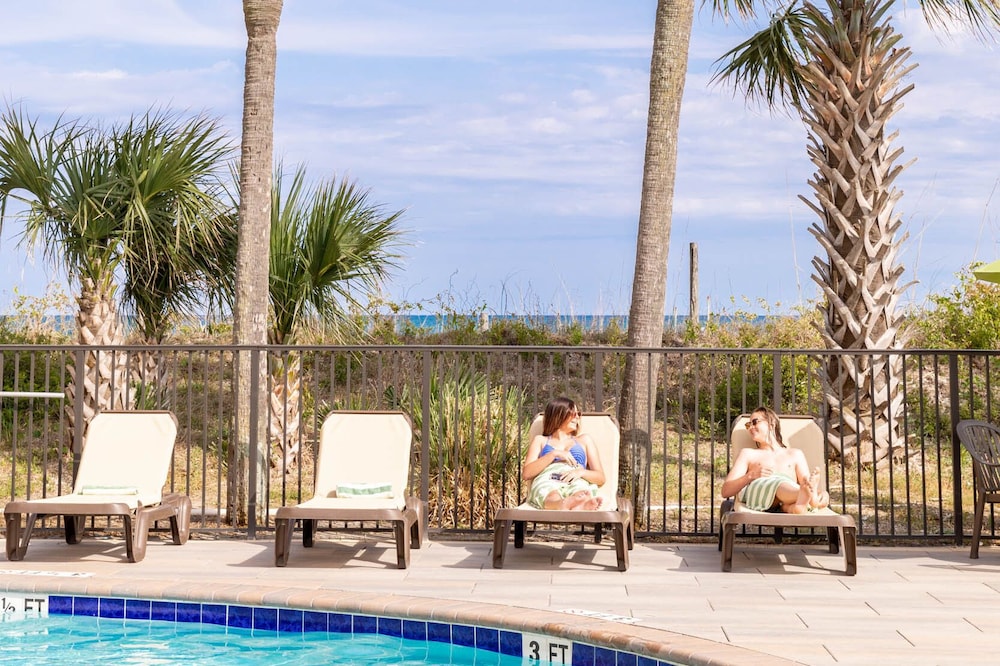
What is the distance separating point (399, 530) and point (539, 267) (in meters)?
10.8

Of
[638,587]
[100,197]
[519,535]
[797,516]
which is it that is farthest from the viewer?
[100,197]

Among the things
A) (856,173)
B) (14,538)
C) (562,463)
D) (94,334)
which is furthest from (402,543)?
(856,173)

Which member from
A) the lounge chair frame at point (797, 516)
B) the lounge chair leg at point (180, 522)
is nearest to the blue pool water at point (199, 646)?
the lounge chair leg at point (180, 522)

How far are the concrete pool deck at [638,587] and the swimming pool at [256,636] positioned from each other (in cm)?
7

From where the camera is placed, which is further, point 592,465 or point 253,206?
point 253,206

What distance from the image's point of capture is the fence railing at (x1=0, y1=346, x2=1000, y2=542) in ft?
24.9

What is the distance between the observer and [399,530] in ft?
21.5

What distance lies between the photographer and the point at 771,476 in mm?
6605

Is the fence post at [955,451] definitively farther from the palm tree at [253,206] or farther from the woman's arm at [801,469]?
the palm tree at [253,206]

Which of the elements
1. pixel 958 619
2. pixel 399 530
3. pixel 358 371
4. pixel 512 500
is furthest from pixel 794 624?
pixel 358 371

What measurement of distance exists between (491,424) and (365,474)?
169cm

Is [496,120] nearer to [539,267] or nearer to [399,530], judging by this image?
[539,267]

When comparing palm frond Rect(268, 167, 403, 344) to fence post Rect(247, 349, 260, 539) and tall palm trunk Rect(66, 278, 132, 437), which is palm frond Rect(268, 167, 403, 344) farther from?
fence post Rect(247, 349, 260, 539)

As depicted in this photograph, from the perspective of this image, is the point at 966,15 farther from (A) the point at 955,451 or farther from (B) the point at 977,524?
(B) the point at 977,524
